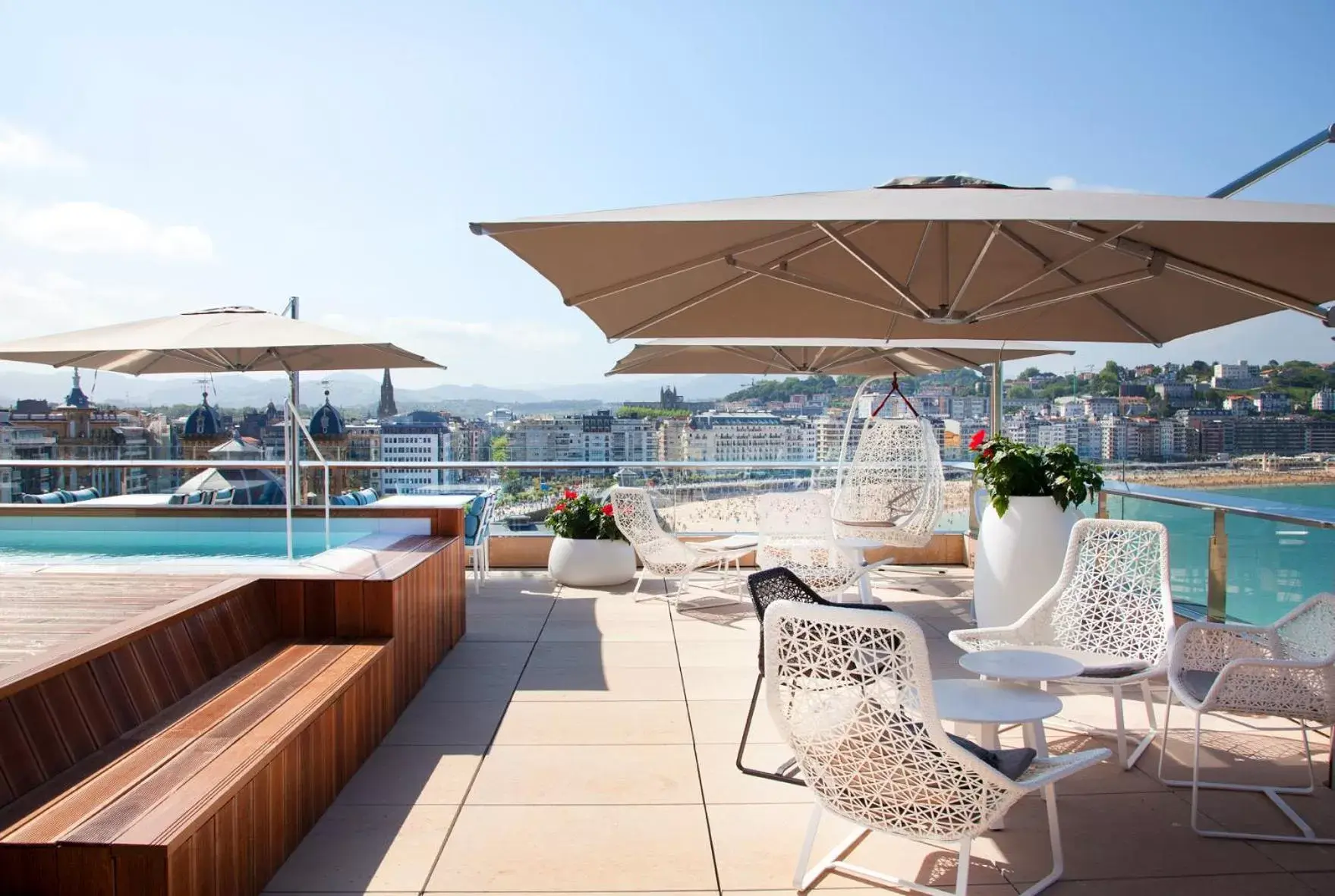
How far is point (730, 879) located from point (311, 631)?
7.42 feet

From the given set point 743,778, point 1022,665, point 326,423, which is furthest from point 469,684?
point 326,423

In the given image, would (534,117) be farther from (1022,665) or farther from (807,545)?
(1022,665)

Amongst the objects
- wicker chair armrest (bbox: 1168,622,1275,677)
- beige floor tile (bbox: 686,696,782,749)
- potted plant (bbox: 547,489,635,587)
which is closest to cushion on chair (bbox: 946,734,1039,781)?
wicker chair armrest (bbox: 1168,622,1275,677)

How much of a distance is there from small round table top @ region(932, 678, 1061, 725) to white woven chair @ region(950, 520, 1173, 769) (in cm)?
62

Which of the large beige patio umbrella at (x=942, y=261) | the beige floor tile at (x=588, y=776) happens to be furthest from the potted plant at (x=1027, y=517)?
the beige floor tile at (x=588, y=776)

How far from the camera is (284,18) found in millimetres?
8500

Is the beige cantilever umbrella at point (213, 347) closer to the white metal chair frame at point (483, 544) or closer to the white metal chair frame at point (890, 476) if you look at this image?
the white metal chair frame at point (483, 544)

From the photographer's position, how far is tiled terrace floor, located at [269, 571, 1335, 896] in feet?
8.54

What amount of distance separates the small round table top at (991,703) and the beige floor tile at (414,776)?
5.43ft

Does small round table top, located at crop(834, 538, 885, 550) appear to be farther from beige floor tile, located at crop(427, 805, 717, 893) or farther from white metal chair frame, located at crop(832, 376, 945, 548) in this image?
beige floor tile, located at crop(427, 805, 717, 893)

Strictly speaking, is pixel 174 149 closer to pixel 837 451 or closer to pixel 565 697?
pixel 837 451

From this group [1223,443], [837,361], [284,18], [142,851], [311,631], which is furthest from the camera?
[284,18]

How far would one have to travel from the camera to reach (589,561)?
7387 millimetres

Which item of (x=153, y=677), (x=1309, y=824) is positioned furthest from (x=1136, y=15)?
(x=153, y=677)
